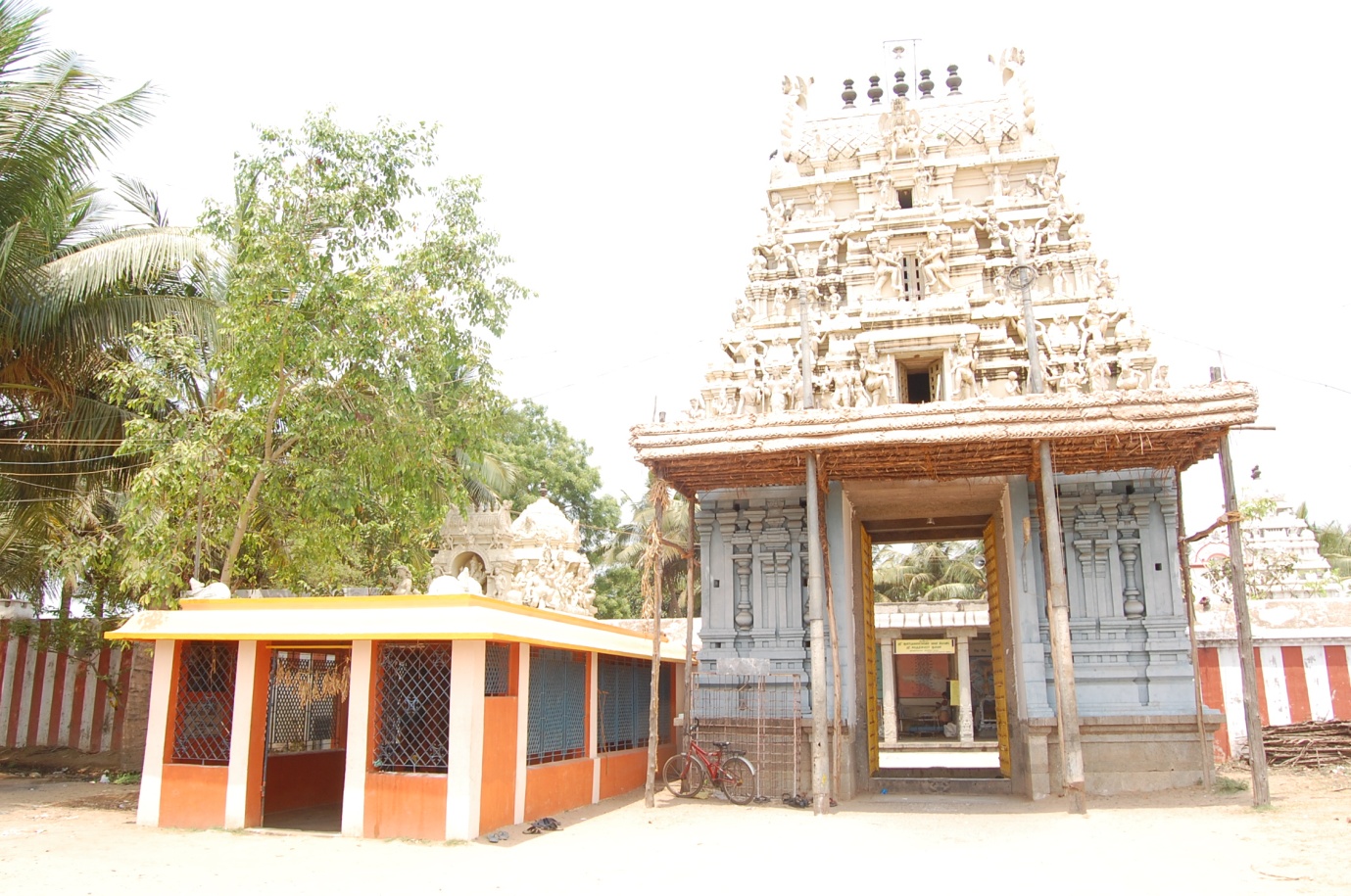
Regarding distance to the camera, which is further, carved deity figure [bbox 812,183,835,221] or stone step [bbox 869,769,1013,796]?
carved deity figure [bbox 812,183,835,221]

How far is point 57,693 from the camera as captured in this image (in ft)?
56.2

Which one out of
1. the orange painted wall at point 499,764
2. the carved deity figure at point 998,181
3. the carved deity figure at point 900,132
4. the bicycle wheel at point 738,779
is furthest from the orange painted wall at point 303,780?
the carved deity figure at point 998,181

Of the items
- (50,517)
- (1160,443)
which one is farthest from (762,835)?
(50,517)

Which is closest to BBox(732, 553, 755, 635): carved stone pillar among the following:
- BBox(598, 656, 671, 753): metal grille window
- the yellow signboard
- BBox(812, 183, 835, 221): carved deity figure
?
BBox(598, 656, 671, 753): metal grille window

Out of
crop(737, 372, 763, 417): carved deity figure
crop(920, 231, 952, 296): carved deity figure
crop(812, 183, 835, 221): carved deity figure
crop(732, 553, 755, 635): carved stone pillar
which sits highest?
crop(812, 183, 835, 221): carved deity figure

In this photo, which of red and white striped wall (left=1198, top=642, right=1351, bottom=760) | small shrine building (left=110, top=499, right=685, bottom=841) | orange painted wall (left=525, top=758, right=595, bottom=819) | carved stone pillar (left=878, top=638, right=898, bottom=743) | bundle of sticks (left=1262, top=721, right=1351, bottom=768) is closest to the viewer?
small shrine building (left=110, top=499, right=685, bottom=841)

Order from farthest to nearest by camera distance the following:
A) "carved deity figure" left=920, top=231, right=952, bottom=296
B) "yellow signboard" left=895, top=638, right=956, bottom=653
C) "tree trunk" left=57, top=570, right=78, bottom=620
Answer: "yellow signboard" left=895, top=638, right=956, bottom=653
"tree trunk" left=57, top=570, right=78, bottom=620
"carved deity figure" left=920, top=231, right=952, bottom=296

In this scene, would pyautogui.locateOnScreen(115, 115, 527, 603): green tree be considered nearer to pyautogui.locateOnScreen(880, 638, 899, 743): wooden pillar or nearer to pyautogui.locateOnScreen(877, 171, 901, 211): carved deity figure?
pyautogui.locateOnScreen(877, 171, 901, 211): carved deity figure

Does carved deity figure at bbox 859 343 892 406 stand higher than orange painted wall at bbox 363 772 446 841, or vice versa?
carved deity figure at bbox 859 343 892 406

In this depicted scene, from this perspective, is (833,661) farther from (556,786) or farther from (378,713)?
(378,713)

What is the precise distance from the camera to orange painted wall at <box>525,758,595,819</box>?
33.9ft

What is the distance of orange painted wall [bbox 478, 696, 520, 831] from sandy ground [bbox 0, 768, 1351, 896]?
28 centimetres

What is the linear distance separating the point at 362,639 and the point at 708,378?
7072 millimetres

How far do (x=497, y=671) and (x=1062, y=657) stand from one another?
5.87 m
